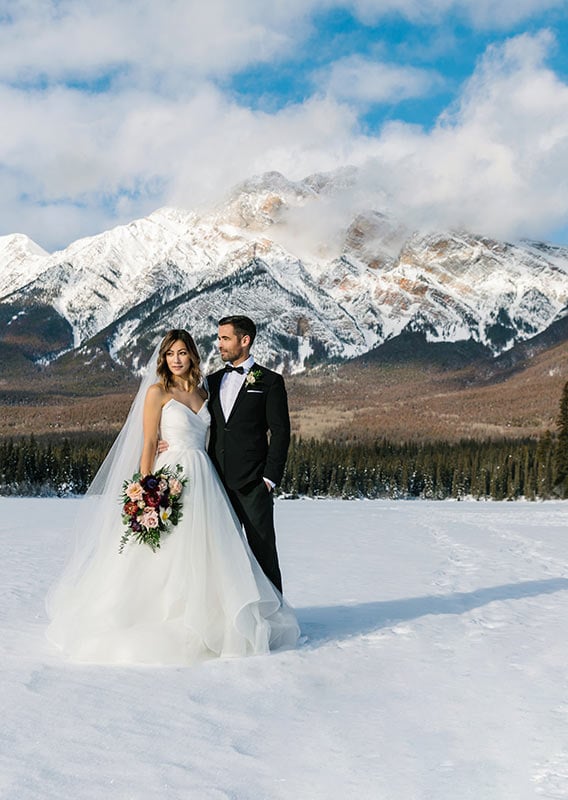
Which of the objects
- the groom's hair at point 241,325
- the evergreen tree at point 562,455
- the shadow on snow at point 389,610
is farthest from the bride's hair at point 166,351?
the evergreen tree at point 562,455

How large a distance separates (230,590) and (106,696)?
1649 millimetres

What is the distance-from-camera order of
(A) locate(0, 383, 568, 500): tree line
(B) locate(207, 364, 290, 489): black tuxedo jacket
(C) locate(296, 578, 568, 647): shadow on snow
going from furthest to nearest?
1. (A) locate(0, 383, 568, 500): tree line
2. (C) locate(296, 578, 568, 647): shadow on snow
3. (B) locate(207, 364, 290, 489): black tuxedo jacket

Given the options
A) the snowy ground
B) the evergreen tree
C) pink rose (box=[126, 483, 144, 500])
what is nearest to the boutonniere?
pink rose (box=[126, 483, 144, 500])

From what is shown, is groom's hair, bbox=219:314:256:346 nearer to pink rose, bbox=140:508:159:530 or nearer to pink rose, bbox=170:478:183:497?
pink rose, bbox=170:478:183:497

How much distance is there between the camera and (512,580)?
40.0ft

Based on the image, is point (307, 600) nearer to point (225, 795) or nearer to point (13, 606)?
point (13, 606)

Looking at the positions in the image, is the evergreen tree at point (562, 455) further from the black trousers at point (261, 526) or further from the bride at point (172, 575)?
the bride at point (172, 575)

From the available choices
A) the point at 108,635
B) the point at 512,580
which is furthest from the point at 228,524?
the point at 512,580

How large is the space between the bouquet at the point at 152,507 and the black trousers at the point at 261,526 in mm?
683

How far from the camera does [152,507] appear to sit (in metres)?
6.99

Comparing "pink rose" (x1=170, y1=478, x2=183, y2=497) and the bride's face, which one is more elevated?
the bride's face

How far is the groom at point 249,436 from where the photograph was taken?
24.4ft

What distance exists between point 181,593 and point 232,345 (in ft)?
8.14

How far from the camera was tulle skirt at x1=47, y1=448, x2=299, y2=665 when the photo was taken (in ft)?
21.9
